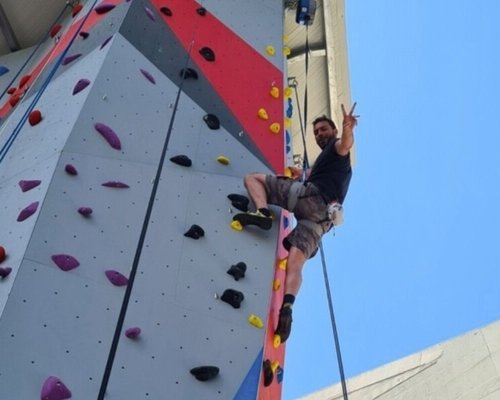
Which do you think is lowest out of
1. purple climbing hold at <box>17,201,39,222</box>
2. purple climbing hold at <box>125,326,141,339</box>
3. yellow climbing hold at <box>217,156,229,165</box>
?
purple climbing hold at <box>125,326,141,339</box>

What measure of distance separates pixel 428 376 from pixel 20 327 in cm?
743

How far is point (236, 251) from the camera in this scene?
2.90 m

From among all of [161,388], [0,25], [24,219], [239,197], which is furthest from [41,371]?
[0,25]

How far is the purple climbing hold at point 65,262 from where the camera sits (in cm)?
235

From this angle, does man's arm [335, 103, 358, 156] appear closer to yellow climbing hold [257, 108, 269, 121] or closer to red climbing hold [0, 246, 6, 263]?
yellow climbing hold [257, 108, 269, 121]

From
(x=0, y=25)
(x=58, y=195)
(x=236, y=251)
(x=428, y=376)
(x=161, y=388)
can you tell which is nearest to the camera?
(x=161, y=388)

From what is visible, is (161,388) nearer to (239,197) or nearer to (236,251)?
(236,251)

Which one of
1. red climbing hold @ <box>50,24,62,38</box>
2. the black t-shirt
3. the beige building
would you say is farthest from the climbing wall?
the beige building

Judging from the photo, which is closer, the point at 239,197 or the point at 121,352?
the point at 121,352

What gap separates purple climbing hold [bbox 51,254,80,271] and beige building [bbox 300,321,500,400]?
6413mm

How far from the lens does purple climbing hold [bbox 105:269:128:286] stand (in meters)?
2.42

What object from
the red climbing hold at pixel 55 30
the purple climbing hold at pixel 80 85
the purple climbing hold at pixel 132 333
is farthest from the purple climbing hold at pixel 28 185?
the red climbing hold at pixel 55 30

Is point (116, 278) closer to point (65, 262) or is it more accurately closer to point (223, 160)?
point (65, 262)

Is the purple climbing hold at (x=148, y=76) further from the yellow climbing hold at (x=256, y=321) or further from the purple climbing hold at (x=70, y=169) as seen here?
the yellow climbing hold at (x=256, y=321)
